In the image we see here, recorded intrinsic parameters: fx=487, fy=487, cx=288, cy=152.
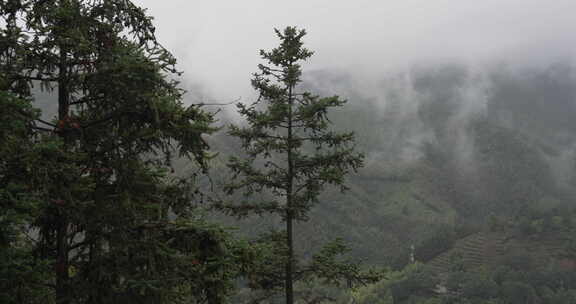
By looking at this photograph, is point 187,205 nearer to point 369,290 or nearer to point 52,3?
point 52,3

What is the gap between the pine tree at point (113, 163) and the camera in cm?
665

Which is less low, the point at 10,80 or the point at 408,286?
→ the point at 10,80

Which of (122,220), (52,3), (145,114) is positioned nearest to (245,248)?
(122,220)

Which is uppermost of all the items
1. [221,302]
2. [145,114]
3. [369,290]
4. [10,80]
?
[10,80]

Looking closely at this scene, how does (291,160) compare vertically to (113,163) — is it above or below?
above

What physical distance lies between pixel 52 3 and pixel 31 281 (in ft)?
13.1

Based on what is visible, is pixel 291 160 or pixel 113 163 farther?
pixel 291 160

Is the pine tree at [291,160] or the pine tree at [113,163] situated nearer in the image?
the pine tree at [113,163]

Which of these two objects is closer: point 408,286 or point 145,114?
point 145,114

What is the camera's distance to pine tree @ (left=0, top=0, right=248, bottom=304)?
665 cm

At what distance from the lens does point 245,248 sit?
7.05 meters

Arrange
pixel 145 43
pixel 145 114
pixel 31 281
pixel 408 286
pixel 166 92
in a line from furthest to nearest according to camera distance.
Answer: pixel 408 286 < pixel 145 43 < pixel 166 92 < pixel 145 114 < pixel 31 281

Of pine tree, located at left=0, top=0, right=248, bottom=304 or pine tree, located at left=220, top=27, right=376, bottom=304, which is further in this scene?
pine tree, located at left=220, top=27, right=376, bottom=304

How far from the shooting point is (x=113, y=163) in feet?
23.0
